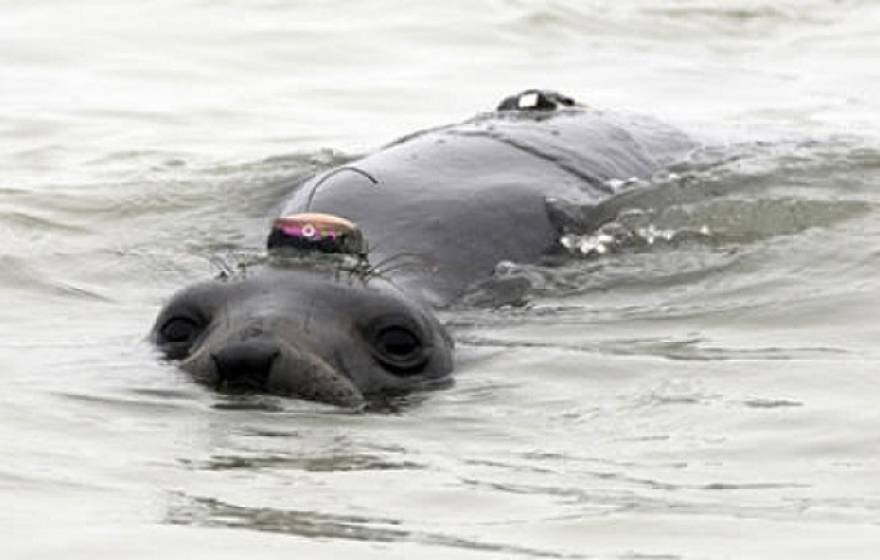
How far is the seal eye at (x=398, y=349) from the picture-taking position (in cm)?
720

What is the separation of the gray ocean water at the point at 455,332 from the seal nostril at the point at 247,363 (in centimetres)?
6

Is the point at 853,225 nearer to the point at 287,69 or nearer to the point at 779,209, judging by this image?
the point at 779,209

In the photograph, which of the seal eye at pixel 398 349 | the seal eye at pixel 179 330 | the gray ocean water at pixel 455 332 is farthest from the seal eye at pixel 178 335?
the seal eye at pixel 398 349

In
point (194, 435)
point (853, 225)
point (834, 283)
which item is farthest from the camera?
point (853, 225)

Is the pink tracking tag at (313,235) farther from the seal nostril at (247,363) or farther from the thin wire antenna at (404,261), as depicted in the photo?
the thin wire antenna at (404,261)

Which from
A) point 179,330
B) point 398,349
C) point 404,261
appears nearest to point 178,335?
point 179,330

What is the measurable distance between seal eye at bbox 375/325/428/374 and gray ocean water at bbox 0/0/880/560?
0.57ft

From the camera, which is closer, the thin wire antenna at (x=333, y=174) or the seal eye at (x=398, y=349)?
the seal eye at (x=398, y=349)

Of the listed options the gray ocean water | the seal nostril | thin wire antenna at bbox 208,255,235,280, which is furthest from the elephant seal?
thin wire antenna at bbox 208,255,235,280

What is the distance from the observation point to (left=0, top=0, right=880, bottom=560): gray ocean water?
225 inches

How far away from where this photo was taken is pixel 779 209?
33.0ft

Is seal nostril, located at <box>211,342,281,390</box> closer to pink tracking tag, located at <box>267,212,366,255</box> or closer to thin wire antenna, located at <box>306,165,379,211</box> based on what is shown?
pink tracking tag, located at <box>267,212,366,255</box>

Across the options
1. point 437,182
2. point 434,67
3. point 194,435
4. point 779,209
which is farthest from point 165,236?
point 434,67

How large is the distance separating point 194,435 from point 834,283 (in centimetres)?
313
